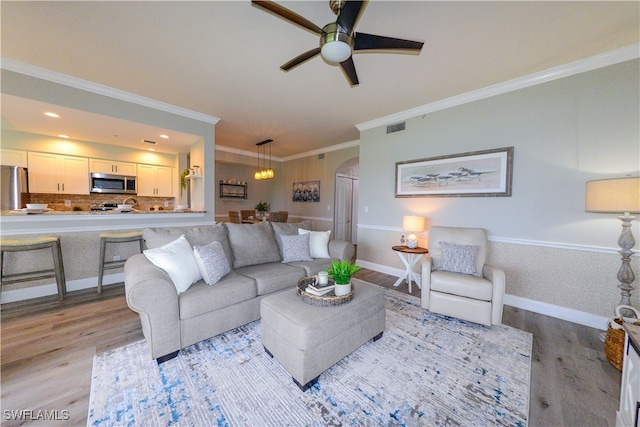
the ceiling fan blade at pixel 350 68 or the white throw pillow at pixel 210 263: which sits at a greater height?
the ceiling fan blade at pixel 350 68

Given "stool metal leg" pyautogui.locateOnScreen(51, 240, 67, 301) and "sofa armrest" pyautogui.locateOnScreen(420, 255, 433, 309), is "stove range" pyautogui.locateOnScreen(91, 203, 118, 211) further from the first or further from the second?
"sofa armrest" pyautogui.locateOnScreen(420, 255, 433, 309)

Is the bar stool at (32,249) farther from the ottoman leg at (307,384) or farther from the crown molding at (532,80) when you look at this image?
the crown molding at (532,80)

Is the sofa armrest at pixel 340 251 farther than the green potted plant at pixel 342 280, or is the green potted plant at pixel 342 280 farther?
the sofa armrest at pixel 340 251

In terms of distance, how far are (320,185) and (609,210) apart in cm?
502

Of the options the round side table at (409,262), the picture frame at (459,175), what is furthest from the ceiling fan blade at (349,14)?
the round side table at (409,262)

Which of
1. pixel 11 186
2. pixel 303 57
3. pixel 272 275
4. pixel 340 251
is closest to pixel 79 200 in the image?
pixel 11 186

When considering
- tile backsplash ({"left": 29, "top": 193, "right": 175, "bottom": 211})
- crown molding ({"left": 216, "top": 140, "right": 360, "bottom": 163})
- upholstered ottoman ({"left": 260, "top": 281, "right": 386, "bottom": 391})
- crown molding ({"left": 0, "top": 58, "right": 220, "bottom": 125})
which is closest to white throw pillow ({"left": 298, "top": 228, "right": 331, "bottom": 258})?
upholstered ottoman ({"left": 260, "top": 281, "right": 386, "bottom": 391})

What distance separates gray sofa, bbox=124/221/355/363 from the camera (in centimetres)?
172

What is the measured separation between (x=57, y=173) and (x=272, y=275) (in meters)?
4.93

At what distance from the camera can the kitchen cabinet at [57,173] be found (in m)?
4.07

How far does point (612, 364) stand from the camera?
1.84m

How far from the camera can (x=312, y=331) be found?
1.52 metres

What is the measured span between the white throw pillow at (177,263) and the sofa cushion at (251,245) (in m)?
0.59

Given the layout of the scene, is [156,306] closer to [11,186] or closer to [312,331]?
[312,331]
